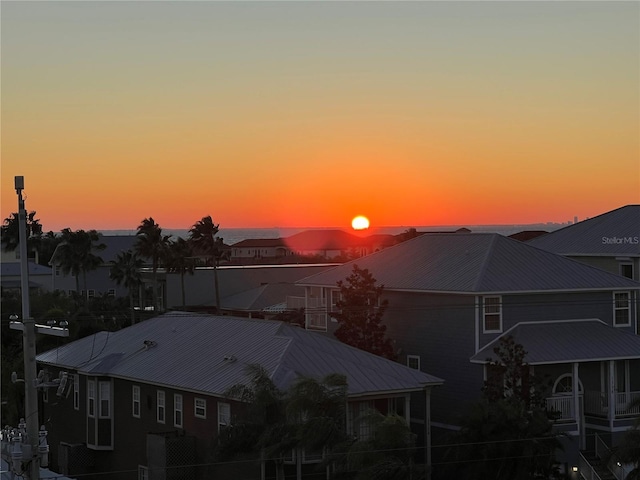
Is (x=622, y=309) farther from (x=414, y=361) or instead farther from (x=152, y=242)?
(x=152, y=242)

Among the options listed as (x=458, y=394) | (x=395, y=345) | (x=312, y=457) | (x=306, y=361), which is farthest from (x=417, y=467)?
(x=395, y=345)

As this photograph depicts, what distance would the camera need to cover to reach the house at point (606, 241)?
5397cm

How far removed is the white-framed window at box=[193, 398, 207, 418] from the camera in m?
36.9

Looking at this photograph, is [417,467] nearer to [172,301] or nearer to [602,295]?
[602,295]

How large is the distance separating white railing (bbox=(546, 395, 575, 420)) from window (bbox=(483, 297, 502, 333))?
131 inches

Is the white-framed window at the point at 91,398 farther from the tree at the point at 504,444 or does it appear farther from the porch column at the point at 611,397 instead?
the porch column at the point at 611,397

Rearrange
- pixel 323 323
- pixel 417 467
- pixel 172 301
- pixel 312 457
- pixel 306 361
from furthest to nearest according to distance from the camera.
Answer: pixel 172 301 < pixel 323 323 < pixel 306 361 < pixel 312 457 < pixel 417 467

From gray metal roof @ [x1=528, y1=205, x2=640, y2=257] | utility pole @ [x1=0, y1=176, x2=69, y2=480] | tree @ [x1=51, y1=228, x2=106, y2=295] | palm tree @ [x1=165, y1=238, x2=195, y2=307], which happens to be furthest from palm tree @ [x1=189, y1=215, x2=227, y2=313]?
utility pole @ [x1=0, y1=176, x2=69, y2=480]

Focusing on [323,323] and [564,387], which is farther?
[323,323]

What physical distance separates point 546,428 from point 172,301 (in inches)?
2141

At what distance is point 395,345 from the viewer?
1799 inches

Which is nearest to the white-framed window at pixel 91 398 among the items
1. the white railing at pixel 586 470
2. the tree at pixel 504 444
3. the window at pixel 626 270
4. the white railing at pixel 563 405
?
the tree at pixel 504 444

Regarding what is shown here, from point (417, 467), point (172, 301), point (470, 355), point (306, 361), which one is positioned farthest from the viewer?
point (172, 301)

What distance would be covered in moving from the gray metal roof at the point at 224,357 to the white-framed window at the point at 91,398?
68 centimetres
